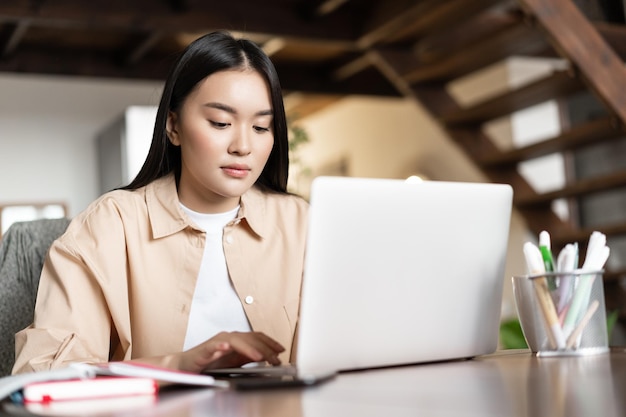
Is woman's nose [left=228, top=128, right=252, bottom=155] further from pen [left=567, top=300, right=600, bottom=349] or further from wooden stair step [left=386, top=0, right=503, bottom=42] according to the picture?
wooden stair step [left=386, top=0, right=503, bottom=42]

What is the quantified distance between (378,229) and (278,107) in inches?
22.2

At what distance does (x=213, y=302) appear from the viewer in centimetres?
177

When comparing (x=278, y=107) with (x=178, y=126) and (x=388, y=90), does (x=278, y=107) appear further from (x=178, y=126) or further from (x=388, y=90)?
(x=388, y=90)

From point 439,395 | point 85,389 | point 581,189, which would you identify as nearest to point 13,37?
point 581,189

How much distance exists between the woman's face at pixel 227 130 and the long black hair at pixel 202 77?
0.02 meters

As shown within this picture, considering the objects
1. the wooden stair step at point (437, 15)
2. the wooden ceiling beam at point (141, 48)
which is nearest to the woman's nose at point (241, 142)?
the wooden stair step at point (437, 15)

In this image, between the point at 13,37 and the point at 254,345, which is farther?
the point at 13,37

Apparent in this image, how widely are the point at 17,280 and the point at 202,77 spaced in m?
0.64

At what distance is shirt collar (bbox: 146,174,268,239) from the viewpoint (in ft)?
5.76

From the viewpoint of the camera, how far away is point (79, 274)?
1623 mm

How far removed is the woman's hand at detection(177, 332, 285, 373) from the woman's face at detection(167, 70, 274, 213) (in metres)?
0.45

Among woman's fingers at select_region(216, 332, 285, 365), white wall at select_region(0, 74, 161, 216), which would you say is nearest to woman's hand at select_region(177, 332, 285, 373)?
woman's fingers at select_region(216, 332, 285, 365)

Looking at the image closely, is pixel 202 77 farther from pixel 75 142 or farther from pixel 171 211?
pixel 75 142

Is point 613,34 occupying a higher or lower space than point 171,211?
higher
